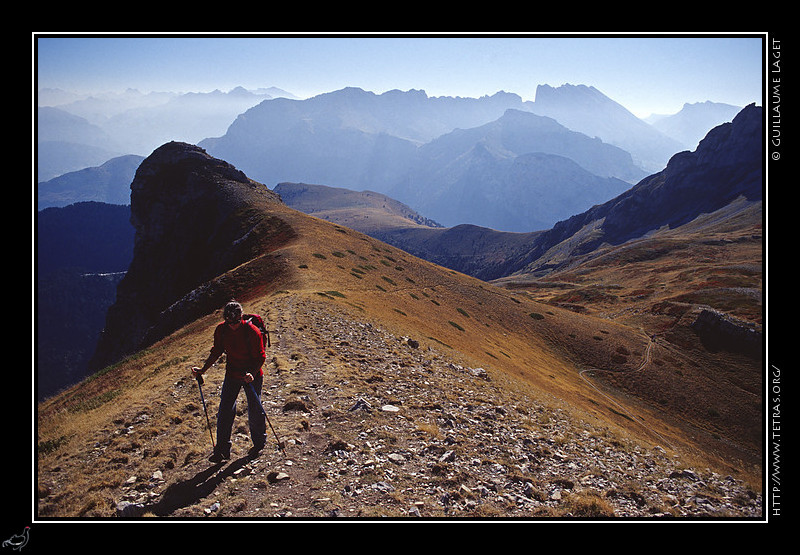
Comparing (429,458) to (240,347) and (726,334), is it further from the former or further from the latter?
(726,334)

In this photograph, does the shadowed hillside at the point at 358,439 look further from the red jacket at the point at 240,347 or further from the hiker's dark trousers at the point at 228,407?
the red jacket at the point at 240,347

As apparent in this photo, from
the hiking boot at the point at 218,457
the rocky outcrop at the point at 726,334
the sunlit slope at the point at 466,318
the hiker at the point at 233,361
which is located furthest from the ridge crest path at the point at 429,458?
the rocky outcrop at the point at 726,334

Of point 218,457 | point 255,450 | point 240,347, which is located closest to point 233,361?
point 240,347

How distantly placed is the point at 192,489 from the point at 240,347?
3394 millimetres

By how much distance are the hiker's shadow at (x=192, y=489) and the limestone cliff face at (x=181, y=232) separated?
47736 mm

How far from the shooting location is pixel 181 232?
87062mm

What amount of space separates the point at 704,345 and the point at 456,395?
6624 cm

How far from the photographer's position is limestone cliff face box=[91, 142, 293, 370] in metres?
65.9

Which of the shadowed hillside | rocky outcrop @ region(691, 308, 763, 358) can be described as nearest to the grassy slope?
the shadowed hillside

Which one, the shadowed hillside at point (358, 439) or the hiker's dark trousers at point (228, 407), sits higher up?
the hiker's dark trousers at point (228, 407)

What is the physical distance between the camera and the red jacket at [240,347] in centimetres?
1058

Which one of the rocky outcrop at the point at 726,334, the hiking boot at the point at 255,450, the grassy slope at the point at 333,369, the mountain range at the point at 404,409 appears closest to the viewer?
the mountain range at the point at 404,409
